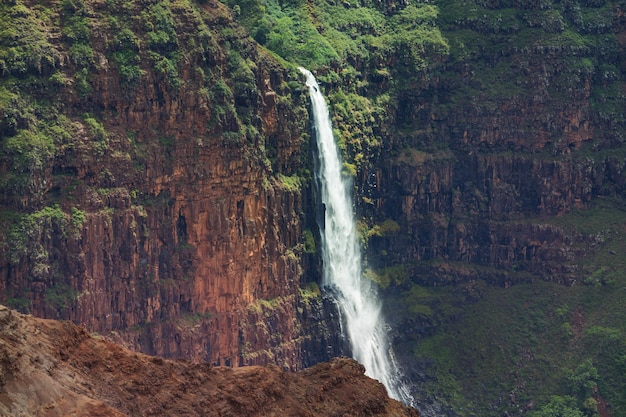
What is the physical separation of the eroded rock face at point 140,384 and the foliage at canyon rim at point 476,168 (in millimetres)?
36195

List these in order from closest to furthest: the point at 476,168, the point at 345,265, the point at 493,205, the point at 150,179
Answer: the point at 150,179, the point at 345,265, the point at 493,205, the point at 476,168

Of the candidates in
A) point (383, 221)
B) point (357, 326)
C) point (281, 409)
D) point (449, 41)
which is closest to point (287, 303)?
point (357, 326)

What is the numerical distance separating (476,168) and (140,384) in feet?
198

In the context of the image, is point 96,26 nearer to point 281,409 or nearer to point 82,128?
point 82,128

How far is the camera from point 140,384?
35.5 m

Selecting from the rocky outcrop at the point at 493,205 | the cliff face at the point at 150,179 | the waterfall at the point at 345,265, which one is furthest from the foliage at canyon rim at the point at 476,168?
the waterfall at the point at 345,265

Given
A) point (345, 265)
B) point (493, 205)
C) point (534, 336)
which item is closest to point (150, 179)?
point (345, 265)

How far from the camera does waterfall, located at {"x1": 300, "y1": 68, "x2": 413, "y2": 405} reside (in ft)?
275

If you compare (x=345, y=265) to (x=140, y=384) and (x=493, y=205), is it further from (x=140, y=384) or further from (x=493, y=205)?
(x=140, y=384)

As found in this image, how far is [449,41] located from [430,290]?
13529 mm

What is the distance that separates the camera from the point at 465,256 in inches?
3686

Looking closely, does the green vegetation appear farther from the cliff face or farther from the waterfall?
the cliff face

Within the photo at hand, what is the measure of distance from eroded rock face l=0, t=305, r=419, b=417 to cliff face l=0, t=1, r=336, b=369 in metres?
29.4

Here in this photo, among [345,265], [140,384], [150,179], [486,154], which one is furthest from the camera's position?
[486,154]
